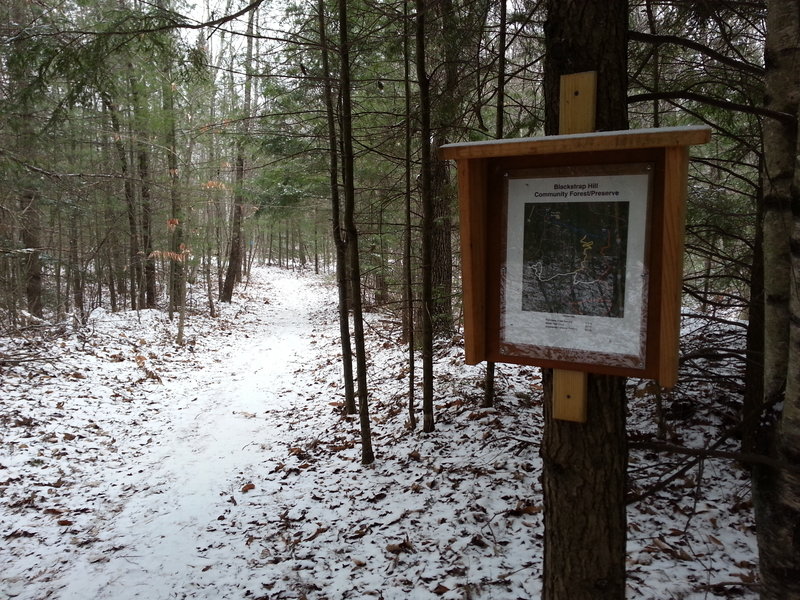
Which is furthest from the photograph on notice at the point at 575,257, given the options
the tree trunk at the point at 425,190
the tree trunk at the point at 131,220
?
the tree trunk at the point at 131,220

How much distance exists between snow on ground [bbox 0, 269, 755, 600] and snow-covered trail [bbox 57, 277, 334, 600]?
22 mm

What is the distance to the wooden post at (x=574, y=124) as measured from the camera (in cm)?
190

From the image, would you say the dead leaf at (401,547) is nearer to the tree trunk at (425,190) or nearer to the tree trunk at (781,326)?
the tree trunk at (425,190)

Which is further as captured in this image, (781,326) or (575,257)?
(781,326)

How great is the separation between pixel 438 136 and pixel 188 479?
505cm

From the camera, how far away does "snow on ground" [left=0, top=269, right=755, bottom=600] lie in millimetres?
3512

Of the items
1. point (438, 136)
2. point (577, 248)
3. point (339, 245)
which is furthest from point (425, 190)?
point (577, 248)

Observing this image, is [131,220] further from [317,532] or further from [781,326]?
[781,326]

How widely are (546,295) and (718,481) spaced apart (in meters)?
3.32

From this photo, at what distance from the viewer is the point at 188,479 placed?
552cm

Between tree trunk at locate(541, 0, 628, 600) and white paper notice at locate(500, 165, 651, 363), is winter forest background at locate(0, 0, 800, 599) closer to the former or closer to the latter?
tree trunk at locate(541, 0, 628, 600)

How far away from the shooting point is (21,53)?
4062 mm

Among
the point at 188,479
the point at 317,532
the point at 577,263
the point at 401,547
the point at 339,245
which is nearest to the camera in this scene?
the point at 577,263

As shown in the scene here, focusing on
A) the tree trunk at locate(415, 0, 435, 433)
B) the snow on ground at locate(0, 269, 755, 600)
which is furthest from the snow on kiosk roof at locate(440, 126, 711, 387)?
the tree trunk at locate(415, 0, 435, 433)
